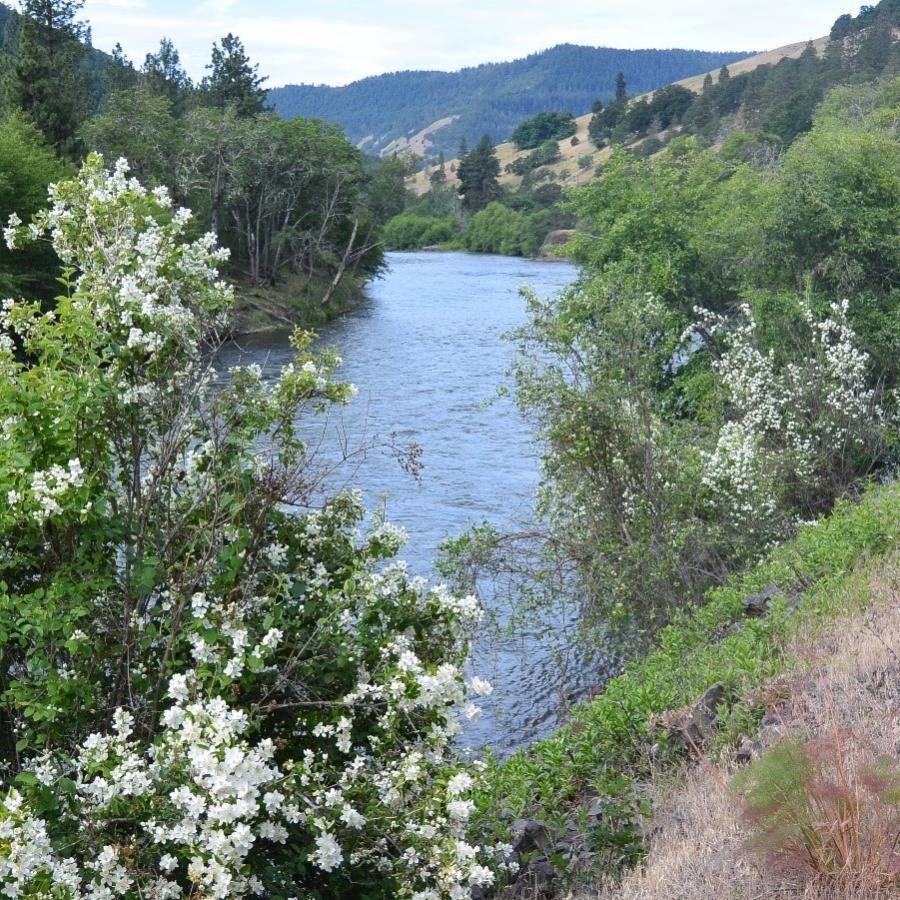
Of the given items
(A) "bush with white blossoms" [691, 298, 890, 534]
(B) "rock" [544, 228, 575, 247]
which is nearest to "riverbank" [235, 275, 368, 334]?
(A) "bush with white blossoms" [691, 298, 890, 534]

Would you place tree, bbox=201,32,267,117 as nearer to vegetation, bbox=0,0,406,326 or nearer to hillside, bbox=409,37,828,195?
vegetation, bbox=0,0,406,326

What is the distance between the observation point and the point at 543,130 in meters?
172

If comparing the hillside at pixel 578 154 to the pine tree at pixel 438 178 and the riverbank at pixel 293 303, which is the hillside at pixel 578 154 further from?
the riverbank at pixel 293 303

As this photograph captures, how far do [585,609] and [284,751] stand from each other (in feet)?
28.0

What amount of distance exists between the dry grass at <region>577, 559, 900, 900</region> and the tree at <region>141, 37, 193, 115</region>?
6201cm

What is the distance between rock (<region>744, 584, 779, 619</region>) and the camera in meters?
11.7

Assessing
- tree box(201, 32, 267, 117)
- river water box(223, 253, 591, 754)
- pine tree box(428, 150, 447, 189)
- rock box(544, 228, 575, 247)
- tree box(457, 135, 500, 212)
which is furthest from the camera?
pine tree box(428, 150, 447, 189)

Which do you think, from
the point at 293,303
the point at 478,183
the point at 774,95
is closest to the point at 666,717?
the point at 293,303

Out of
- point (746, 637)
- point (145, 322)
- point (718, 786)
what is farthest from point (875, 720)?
point (145, 322)

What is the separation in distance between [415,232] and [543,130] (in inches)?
2568

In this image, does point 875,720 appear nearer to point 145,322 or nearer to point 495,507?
point 145,322

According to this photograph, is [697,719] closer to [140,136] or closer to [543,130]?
[140,136]

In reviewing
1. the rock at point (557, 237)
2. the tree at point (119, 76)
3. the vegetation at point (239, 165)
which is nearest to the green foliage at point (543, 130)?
the rock at point (557, 237)

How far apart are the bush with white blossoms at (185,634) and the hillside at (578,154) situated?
121736 millimetres
